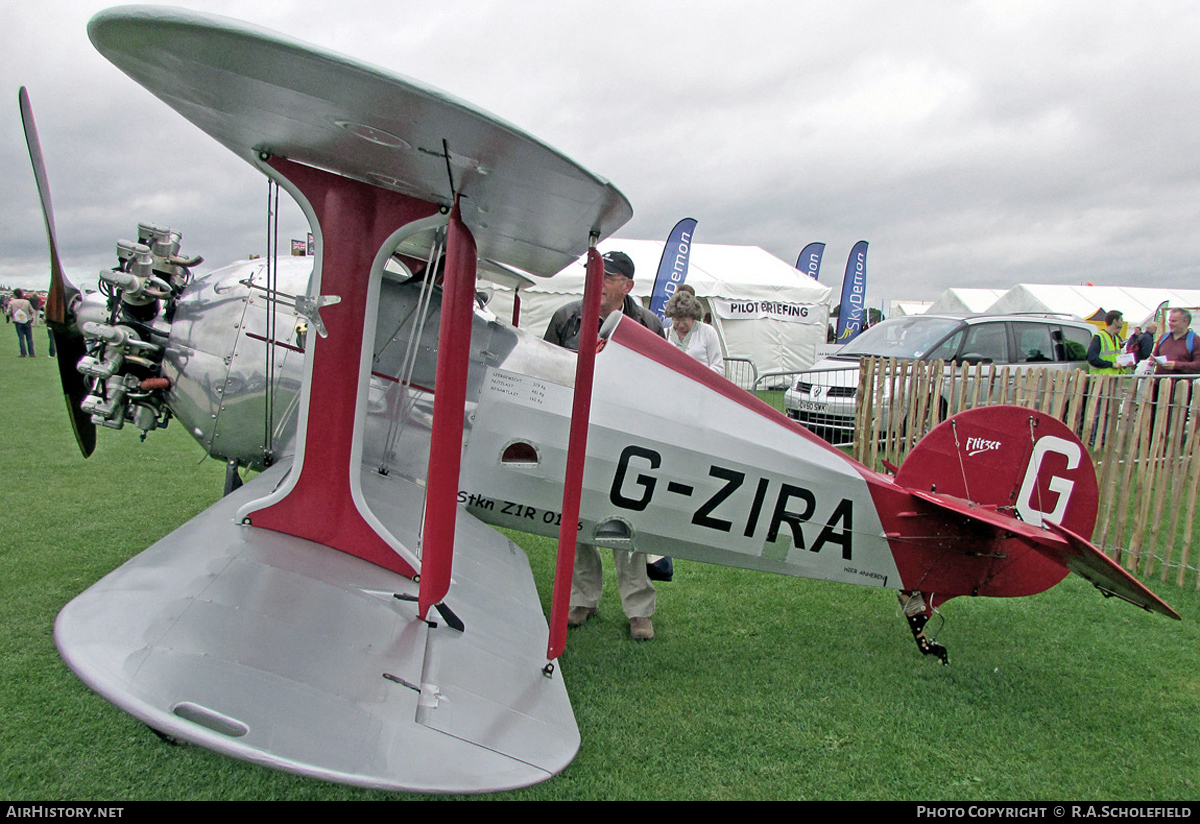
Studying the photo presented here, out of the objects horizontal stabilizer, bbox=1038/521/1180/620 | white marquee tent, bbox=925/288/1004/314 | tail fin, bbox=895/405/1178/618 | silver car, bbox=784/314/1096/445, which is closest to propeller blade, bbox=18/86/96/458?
tail fin, bbox=895/405/1178/618

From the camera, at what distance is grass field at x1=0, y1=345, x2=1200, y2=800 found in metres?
2.54

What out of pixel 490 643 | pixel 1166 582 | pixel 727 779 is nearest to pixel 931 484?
pixel 727 779

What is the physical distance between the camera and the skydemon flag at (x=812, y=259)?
23188 millimetres

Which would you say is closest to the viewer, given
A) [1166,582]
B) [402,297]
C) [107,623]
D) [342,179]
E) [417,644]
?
[107,623]

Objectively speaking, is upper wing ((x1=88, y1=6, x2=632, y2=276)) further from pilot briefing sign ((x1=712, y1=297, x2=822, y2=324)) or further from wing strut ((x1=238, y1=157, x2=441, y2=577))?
pilot briefing sign ((x1=712, y1=297, x2=822, y2=324))

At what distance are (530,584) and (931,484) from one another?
2038mm

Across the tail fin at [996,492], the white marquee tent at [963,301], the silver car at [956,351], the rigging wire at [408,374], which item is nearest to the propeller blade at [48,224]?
the rigging wire at [408,374]

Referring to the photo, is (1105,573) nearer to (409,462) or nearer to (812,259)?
(409,462)

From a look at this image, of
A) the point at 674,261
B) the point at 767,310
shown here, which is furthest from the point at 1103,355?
the point at 767,310

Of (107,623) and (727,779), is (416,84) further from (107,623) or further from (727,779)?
(727,779)

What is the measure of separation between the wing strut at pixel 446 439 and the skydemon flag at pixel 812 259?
74.4 ft

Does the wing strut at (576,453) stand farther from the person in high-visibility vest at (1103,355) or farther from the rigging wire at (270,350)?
the person in high-visibility vest at (1103,355)

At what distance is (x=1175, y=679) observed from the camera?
11.5ft

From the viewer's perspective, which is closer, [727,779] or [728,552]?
[727,779]
